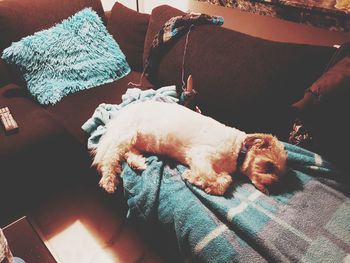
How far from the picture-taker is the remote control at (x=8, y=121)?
1433mm

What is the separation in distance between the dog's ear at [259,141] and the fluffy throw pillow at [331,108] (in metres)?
0.18

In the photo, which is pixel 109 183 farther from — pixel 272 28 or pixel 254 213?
pixel 272 28

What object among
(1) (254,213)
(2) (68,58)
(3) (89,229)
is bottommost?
(3) (89,229)

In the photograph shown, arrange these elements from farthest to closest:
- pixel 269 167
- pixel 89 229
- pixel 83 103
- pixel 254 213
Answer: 1. pixel 83 103
2. pixel 89 229
3. pixel 269 167
4. pixel 254 213

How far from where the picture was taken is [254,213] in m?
1.03

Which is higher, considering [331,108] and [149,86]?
[331,108]

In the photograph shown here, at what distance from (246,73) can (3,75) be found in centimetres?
151

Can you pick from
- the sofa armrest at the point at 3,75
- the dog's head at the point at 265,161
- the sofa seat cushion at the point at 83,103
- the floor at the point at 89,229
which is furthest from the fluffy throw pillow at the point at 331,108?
the sofa armrest at the point at 3,75

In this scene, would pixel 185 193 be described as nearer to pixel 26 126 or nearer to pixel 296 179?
pixel 296 179

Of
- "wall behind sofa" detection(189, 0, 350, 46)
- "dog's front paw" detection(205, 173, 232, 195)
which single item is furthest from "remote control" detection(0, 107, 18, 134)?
"wall behind sofa" detection(189, 0, 350, 46)

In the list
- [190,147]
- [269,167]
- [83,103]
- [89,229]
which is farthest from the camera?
[83,103]

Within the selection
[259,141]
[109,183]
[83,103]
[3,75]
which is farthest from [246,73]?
[3,75]

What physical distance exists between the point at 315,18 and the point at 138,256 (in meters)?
1.62

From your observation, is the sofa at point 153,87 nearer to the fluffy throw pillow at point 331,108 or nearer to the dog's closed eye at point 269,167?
the fluffy throw pillow at point 331,108
